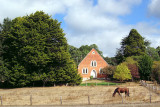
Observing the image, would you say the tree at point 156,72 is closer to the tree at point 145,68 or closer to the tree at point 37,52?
the tree at point 145,68

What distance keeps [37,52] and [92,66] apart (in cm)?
2918

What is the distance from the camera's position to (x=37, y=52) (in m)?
35.7

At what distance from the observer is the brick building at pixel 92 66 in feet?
202

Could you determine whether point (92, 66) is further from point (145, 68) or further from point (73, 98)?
point (73, 98)

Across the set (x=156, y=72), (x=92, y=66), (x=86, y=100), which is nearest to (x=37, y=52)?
(x=86, y=100)

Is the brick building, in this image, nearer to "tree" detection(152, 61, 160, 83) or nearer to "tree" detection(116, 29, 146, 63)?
"tree" detection(116, 29, 146, 63)

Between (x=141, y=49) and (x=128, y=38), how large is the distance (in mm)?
5945

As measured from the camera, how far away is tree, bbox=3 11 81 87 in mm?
A: 36031

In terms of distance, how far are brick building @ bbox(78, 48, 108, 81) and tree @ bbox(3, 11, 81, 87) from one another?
67.6ft

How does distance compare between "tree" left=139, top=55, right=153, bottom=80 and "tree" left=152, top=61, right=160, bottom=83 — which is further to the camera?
"tree" left=139, top=55, right=153, bottom=80

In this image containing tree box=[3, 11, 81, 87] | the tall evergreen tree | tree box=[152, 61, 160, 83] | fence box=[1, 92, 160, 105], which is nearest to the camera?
fence box=[1, 92, 160, 105]

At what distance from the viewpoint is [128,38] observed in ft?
223

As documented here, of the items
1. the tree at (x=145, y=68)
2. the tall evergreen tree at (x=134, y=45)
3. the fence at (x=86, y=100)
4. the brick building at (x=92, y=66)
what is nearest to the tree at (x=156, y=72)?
the tree at (x=145, y=68)

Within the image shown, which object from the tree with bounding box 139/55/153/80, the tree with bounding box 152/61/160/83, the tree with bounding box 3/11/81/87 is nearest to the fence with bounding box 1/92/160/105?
the tree with bounding box 3/11/81/87
